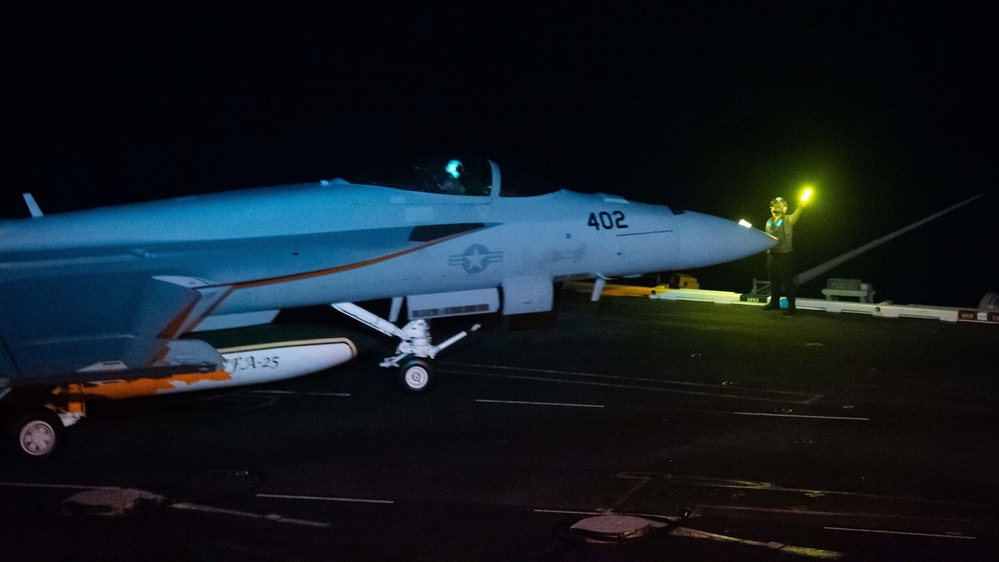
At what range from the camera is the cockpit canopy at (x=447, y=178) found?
11023 mm

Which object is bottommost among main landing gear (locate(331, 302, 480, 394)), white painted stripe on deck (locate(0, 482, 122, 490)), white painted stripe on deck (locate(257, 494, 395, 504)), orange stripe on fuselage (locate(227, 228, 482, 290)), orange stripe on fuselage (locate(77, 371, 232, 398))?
white painted stripe on deck (locate(0, 482, 122, 490))

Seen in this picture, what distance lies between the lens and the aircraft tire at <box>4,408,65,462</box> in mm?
8727

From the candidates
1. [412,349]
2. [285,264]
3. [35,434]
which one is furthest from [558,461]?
[35,434]

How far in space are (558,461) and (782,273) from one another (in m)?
8.92

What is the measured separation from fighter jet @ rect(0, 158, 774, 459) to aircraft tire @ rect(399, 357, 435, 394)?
0.02 m

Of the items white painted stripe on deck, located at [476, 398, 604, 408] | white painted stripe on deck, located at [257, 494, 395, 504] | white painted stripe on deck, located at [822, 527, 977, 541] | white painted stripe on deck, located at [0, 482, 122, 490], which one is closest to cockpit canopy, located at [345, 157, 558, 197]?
white painted stripe on deck, located at [476, 398, 604, 408]

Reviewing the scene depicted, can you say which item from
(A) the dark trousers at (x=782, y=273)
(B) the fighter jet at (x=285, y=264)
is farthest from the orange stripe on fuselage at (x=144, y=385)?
(A) the dark trousers at (x=782, y=273)

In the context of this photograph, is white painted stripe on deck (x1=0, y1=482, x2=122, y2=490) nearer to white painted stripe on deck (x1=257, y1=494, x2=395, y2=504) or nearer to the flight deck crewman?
white painted stripe on deck (x1=257, y1=494, x2=395, y2=504)

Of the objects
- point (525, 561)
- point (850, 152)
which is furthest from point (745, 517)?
point (850, 152)

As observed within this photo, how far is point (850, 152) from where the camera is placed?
35.2m

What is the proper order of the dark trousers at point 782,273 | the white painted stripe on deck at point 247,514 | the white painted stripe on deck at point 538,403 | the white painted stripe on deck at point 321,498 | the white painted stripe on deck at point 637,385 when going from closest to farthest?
the white painted stripe on deck at point 247,514 < the white painted stripe on deck at point 321,498 < the white painted stripe on deck at point 538,403 < the white painted stripe on deck at point 637,385 < the dark trousers at point 782,273

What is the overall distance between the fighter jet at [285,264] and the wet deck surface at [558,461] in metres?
0.86

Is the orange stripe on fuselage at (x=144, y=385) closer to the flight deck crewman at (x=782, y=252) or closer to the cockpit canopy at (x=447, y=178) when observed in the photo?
the cockpit canopy at (x=447, y=178)

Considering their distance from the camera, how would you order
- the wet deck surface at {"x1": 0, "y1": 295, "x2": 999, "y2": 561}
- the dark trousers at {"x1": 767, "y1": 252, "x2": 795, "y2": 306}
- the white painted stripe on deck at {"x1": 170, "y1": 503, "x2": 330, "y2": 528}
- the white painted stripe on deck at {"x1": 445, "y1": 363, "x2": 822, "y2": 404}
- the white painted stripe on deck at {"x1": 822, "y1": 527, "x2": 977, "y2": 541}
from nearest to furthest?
the white painted stripe on deck at {"x1": 822, "y1": 527, "x2": 977, "y2": 541} → the wet deck surface at {"x1": 0, "y1": 295, "x2": 999, "y2": 561} → the white painted stripe on deck at {"x1": 170, "y1": 503, "x2": 330, "y2": 528} → the white painted stripe on deck at {"x1": 445, "y1": 363, "x2": 822, "y2": 404} → the dark trousers at {"x1": 767, "y1": 252, "x2": 795, "y2": 306}
